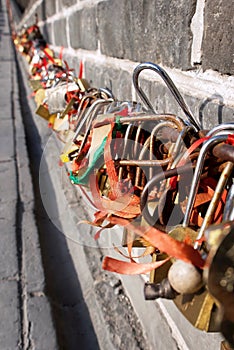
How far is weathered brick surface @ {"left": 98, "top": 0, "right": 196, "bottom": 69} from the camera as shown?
2.62ft

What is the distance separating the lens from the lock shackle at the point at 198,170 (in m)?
0.45

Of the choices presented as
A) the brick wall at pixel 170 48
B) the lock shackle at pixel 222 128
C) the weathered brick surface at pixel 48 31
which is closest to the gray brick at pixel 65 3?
the brick wall at pixel 170 48

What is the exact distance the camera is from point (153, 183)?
1.44 feet

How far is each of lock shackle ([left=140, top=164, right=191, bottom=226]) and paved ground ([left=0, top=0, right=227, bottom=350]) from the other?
1.26 feet

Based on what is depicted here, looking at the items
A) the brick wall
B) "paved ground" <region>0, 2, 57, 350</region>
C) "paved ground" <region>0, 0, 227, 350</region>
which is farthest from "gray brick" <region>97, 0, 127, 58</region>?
"paved ground" <region>0, 2, 57, 350</region>

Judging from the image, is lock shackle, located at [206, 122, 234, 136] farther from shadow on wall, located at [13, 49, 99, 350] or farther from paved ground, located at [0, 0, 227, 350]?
shadow on wall, located at [13, 49, 99, 350]

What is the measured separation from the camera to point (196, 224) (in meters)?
0.47

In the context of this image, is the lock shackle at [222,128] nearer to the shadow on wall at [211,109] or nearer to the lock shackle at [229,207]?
the lock shackle at [229,207]

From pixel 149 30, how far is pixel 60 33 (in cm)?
166

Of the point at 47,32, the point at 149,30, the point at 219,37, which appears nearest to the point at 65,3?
the point at 47,32

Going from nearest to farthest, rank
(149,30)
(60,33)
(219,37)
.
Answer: (219,37) → (149,30) → (60,33)

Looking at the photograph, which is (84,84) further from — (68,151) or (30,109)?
(30,109)

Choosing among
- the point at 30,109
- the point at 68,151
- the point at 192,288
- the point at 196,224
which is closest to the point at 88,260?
the point at 68,151

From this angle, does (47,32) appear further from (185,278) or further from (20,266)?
(185,278)
